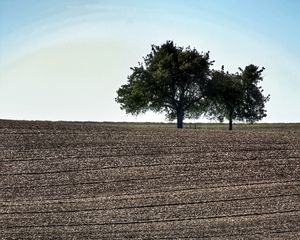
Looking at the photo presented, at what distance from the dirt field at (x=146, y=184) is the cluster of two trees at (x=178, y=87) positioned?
61.8 feet

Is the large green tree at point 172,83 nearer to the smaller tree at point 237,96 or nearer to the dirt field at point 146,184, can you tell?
the smaller tree at point 237,96

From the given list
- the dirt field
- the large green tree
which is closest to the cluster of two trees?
the large green tree

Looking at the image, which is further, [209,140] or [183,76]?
[183,76]

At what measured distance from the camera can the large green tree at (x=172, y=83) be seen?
2373 inches

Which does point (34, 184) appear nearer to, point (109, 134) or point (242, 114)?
point (109, 134)

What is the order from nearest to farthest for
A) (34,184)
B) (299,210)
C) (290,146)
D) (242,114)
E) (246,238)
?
(246,238), (299,210), (34,184), (290,146), (242,114)

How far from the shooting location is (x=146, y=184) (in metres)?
29.5

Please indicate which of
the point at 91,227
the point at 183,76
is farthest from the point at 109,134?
the point at 183,76

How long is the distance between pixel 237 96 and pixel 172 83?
23.3 ft

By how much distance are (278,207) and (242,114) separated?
144 feet

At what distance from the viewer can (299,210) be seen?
26219mm

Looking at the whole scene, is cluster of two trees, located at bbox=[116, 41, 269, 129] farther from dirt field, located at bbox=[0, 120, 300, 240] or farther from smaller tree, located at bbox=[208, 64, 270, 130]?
dirt field, located at bbox=[0, 120, 300, 240]

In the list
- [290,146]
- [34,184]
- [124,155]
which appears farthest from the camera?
[290,146]

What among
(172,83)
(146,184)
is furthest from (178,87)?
(146,184)
